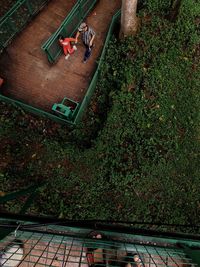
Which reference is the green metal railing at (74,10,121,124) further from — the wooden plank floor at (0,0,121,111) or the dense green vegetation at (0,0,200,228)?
the wooden plank floor at (0,0,121,111)

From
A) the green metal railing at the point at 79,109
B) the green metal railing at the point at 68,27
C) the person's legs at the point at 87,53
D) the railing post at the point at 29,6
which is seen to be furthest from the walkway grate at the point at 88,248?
the railing post at the point at 29,6

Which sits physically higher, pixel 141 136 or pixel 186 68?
pixel 186 68

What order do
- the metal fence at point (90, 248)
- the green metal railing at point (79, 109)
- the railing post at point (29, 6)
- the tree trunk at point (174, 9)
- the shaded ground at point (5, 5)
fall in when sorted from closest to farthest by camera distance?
the metal fence at point (90, 248), the green metal railing at point (79, 109), the railing post at point (29, 6), the shaded ground at point (5, 5), the tree trunk at point (174, 9)

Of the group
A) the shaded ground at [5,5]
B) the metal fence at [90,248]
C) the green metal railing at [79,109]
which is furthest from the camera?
the shaded ground at [5,5]

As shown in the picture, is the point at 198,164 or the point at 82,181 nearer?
the point at 82,181

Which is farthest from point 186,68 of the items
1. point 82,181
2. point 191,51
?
point 82,181

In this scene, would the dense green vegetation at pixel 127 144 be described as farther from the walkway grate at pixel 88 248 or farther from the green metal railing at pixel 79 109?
the walkway grate at pixel 88 248

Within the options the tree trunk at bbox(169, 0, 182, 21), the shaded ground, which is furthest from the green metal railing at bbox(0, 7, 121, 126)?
the tree trunk at bbox(169, 0, 182, 21)

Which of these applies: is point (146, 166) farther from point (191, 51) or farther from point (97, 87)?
point (191, 51)
